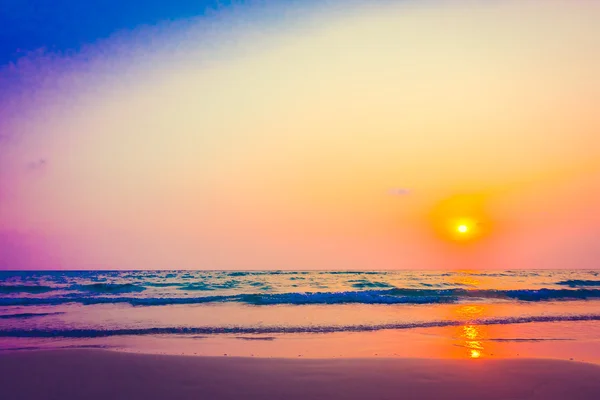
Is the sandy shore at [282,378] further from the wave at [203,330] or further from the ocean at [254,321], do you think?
the wave at [203,330]

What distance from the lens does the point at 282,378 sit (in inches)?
310

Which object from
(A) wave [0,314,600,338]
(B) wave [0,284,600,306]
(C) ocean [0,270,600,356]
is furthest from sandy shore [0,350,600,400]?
Result: (B) wave [0,284,600,306]

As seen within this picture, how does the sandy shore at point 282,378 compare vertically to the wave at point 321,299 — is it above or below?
below

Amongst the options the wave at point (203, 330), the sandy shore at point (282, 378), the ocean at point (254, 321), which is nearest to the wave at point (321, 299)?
the ocean at point (254, 321)

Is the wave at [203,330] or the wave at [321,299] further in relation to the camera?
the wave at [321,299]

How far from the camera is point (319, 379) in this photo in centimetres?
780

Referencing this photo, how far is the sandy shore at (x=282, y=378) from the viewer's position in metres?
7.13

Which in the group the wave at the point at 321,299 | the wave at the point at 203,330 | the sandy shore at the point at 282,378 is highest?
the wave at the point at 321,299

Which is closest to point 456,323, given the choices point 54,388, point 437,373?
point 437,373

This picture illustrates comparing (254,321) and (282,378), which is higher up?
(254,321)

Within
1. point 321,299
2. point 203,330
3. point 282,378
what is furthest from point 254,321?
point 321,299

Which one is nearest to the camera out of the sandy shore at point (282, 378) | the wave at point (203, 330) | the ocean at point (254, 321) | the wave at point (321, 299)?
the sandy shore at point (282, 378)

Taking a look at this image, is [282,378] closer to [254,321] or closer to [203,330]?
[203,330]

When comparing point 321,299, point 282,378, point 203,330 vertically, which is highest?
point 321,299
